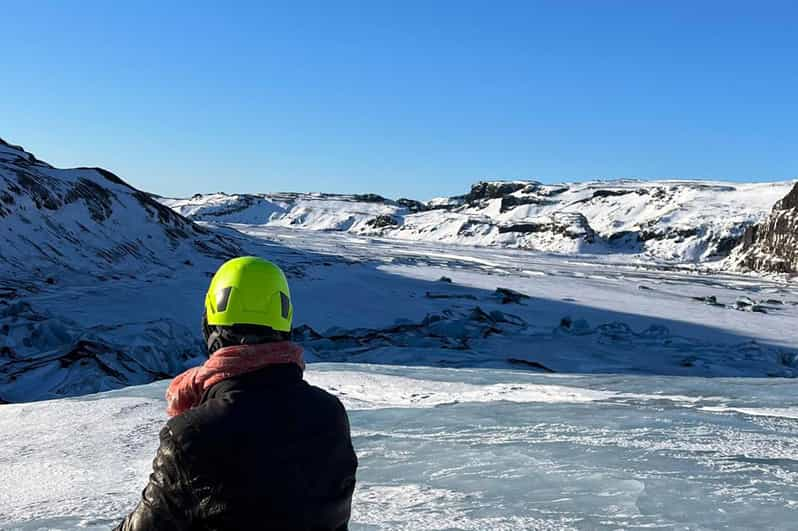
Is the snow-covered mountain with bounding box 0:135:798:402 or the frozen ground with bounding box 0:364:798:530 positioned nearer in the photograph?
the frozen ground with bounding box 0:364:798:530

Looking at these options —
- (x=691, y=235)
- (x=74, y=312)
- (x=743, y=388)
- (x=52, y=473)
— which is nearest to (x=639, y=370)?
(x=743, y=388)

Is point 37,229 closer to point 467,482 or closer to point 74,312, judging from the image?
point 74,312

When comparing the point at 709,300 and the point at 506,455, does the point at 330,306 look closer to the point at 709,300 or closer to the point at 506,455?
the point at 506,455

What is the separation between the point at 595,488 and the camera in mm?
3543

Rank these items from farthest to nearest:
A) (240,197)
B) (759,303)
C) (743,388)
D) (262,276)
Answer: (240,197) → (759,303) → (743,388) → (262,276)

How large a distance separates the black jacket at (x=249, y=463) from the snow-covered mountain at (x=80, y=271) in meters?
7.06

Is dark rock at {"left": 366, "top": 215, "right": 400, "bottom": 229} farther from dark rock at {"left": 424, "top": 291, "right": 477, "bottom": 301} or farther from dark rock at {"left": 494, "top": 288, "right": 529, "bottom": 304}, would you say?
dark rock at {"left": 494, "top": 288, "right": 529, "bottom": 304}

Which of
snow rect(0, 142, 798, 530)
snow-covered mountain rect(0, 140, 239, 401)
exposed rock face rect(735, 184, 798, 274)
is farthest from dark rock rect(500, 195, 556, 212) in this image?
snow-covered mountain rect(0, 140, 239, 401)

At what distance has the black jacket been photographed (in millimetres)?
1637

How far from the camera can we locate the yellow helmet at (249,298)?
1.82 metres

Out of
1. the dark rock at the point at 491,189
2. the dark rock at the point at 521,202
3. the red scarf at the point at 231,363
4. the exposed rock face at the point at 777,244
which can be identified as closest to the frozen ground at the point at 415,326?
the red scarf at the point at 231,363

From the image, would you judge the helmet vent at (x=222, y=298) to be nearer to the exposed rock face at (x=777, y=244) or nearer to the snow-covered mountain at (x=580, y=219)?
the exposed rock face at (x=777, y=244)

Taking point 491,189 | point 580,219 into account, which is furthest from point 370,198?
point 580,219

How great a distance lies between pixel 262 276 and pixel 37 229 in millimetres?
19547
